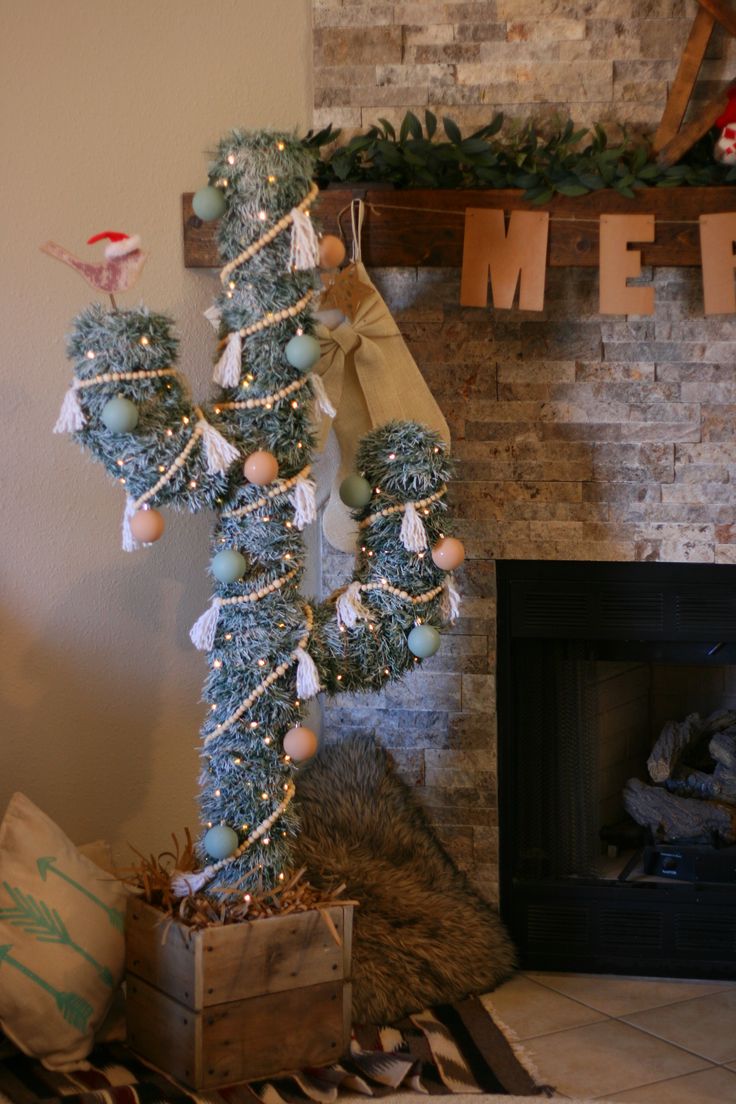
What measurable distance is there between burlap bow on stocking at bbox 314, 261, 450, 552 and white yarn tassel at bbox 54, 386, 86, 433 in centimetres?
56

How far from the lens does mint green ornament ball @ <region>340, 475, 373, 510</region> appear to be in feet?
6.76

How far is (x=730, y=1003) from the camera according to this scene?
240 centimetres

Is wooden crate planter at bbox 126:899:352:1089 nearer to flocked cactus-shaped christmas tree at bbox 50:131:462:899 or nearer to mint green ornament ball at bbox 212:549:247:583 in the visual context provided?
flocked cactus-shaped christmas tree at bbox 50:131:462:899

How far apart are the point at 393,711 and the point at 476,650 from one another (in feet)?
0.72

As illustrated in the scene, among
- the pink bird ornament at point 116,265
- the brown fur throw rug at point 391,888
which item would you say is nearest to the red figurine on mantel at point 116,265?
the pink bird ornament at point 116,265

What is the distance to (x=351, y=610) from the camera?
2057mm

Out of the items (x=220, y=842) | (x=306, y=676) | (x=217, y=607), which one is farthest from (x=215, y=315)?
(x=220, y=842)

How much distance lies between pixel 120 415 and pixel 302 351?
31cm

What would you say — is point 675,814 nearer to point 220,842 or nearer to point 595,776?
point 595,776

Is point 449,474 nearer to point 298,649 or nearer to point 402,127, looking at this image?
point 298,649

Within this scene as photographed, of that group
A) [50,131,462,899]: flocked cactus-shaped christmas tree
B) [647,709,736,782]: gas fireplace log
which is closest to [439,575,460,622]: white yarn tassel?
[50,131,462,899]: flocked cactus-shaped christmas tree

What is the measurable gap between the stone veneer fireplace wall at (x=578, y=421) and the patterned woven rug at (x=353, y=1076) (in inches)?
32.5

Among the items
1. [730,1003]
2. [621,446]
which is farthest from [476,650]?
[730,1003]

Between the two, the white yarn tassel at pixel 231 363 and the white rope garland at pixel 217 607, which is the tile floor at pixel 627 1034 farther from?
the white yarn tassel at pixel 231 363
